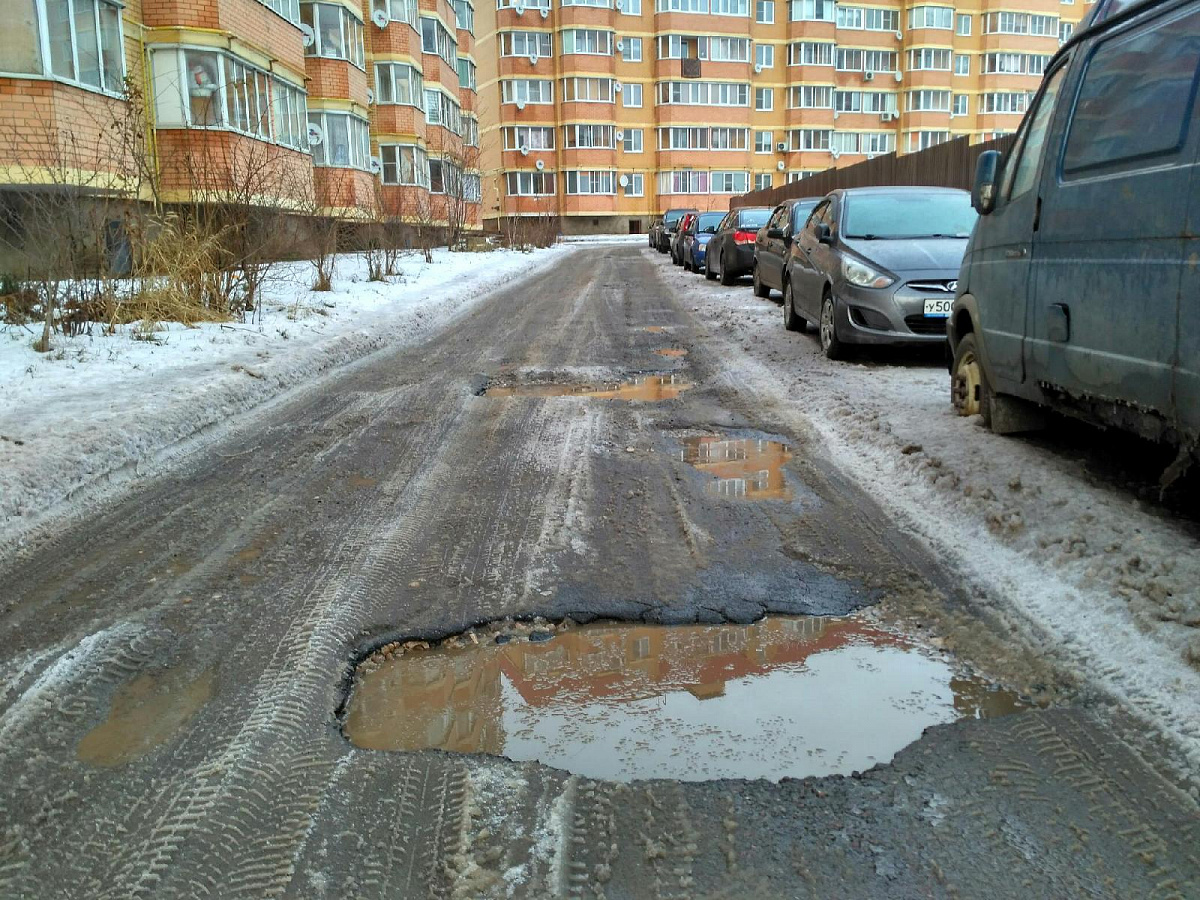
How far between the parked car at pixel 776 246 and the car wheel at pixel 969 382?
302 inches

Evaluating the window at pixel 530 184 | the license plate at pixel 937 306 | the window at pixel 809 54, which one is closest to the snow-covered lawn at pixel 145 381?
the license plate at pixel 937 306

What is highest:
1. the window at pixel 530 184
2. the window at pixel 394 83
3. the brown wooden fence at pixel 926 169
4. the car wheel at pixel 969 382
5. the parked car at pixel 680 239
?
the window at pixel 394 83

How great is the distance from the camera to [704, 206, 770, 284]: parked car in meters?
19.3

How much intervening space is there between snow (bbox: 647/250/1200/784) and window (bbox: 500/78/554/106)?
201 feet

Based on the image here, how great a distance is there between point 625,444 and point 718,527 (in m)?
1.80

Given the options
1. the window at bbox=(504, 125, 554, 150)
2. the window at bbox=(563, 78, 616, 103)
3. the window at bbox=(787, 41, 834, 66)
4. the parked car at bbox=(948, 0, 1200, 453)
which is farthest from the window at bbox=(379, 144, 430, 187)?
the window at bbox=(787, 41, 834, 66)

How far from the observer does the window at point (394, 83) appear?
126 ft

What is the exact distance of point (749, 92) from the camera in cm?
6531

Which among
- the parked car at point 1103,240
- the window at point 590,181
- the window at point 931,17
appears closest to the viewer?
the parked car at point 1103,240

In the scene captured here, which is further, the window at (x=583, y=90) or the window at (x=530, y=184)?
the window at (x=530, y=184)

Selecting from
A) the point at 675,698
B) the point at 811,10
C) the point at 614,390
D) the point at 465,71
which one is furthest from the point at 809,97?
the point at 675,698

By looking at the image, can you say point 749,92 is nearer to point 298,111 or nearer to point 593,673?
point 298,111

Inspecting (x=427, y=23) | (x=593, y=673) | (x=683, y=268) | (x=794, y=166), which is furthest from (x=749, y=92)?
(x=593, y=673)

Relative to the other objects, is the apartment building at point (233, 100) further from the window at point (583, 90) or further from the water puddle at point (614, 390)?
the window at point (583, 90)
